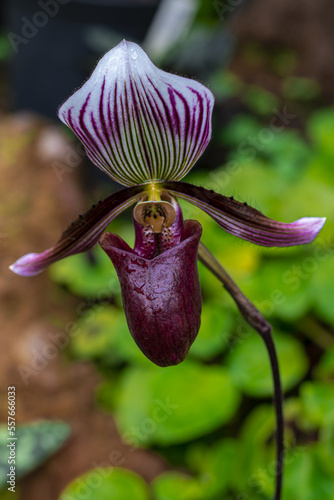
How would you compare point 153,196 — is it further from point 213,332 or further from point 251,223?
point 213,332

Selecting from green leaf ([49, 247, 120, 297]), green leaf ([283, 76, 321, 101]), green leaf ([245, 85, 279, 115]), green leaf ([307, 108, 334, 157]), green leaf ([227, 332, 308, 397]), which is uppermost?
green leaf ([307, 108, 334, 157])

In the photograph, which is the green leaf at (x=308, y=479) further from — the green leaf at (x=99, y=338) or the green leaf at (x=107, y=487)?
the green leaf at (x=99, y=338)

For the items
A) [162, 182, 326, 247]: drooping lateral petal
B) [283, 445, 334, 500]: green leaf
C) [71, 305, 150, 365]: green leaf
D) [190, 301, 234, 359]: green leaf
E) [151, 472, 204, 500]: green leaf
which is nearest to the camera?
[162, 182, 326, 247]: drooping lateral petal

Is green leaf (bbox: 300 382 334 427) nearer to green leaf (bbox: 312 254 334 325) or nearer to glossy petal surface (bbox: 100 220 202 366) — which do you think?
green leaf (bbox: 312 254 334 325)

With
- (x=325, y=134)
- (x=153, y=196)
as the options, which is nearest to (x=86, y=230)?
(x=153, y=196)

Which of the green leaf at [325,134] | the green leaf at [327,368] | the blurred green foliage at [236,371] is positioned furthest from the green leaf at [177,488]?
the green leaf at [325,134]

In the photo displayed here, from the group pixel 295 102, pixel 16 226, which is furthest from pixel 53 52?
pixel 295 102

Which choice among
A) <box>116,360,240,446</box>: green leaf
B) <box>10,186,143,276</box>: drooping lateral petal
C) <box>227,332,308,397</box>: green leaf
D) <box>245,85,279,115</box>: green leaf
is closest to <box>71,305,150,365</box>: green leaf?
<box>116,360,240,446</box>: green leaf
